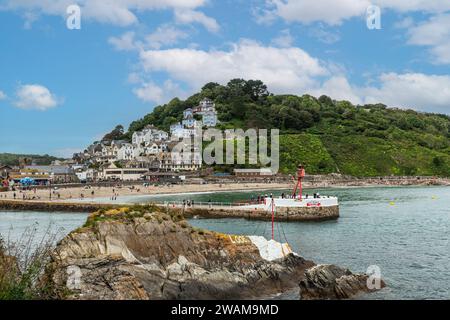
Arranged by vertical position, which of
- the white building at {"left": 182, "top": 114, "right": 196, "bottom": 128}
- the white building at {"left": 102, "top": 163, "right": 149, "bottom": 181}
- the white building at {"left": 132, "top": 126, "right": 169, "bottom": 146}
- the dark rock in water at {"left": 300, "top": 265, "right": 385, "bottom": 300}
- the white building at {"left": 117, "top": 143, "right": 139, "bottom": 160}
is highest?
the white building at {"left": 182, "top": 114, "right": 196, "bottom": 128}

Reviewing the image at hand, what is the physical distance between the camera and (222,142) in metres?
141

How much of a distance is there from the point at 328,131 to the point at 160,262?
145m

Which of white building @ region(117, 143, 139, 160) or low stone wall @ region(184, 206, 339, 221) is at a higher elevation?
white building @ region(117, 143, 139, 160)

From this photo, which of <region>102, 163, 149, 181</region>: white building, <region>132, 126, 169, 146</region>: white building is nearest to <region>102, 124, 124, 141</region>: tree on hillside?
<region>132, 126, 169, 146</region>: white building

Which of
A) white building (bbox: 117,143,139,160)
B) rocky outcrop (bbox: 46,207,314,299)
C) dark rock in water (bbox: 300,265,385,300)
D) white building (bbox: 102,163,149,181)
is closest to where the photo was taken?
rocky outcrop (bbox: 46,207,314,299)

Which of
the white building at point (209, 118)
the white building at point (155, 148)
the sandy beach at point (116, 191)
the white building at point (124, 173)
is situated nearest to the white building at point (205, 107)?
the white building at point (209, 118)

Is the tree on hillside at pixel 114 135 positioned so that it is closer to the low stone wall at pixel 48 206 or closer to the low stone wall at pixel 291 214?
the low stone wall at pixel 48 206

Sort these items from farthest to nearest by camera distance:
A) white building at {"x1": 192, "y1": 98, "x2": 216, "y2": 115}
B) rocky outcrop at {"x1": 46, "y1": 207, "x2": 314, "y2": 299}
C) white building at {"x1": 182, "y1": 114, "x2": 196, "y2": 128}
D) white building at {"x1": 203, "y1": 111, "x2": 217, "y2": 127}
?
1. white building at {"x1": 192, "y1": 98, "x2": 216, "y2": 115}
2. white building at {"x1": 182, "y1": 114, "x2": 196, "y2": 128}
3. white building at {"x1": 203, "y1": 111, "x2": 217, "y2": 127}
4. rocky outcrop at {"x1": 46, "y1": 207, "x2": 314, "y2": 299}

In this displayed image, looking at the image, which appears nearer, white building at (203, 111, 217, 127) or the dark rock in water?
the dark rock in water

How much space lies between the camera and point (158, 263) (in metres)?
23.9

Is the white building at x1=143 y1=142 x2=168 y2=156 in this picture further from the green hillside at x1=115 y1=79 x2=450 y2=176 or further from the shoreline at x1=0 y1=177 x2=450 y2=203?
the shoreline at x1=0 y1=177 x2=450 y2=203

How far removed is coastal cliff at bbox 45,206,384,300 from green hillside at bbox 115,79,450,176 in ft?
346

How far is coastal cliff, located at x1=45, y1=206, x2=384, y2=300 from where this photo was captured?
1958cm
